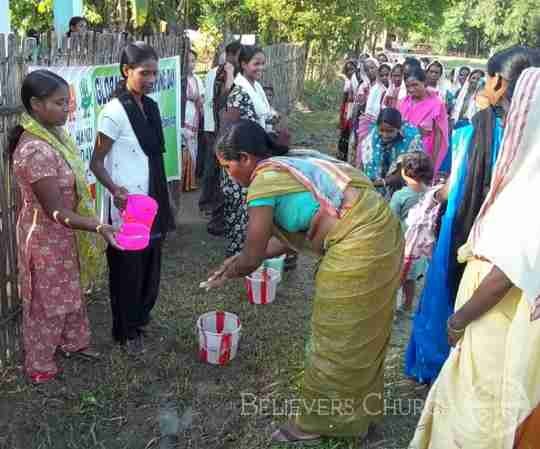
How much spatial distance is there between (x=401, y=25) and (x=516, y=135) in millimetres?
25114

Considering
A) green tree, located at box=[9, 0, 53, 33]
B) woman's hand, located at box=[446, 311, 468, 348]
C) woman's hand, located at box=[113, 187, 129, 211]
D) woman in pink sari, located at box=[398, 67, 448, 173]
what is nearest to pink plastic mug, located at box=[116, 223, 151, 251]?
woman's hand, located at box=[113, 187, 129, 211]

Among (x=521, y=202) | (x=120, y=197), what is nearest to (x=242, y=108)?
(x=120, y=197)

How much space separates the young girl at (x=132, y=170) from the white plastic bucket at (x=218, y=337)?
42cm

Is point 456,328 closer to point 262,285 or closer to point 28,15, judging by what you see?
point 262,285

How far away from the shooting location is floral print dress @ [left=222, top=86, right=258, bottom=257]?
4863 mm

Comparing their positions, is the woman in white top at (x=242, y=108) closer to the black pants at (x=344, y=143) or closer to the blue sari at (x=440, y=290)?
the blue sari at (x=440, y=290)

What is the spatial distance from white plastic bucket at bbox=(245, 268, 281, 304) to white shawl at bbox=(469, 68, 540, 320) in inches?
100

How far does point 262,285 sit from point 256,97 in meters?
1.57

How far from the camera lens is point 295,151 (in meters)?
2.79

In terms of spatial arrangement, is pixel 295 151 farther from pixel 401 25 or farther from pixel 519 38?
pixel 519 38

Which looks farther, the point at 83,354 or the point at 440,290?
the point at 83,354

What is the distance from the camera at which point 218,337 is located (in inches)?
140

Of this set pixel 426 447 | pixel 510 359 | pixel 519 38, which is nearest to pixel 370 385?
pixel 426 447

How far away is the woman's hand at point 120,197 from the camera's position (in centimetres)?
330
